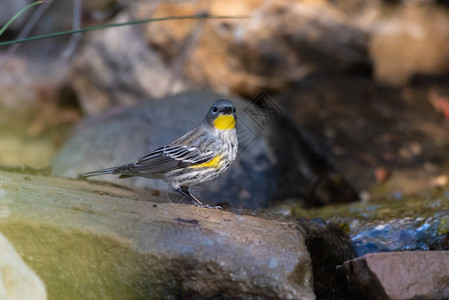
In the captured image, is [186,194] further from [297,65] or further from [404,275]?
[297,65]

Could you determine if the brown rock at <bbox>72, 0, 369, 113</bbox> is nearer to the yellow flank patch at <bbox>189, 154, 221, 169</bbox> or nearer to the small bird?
the small bird

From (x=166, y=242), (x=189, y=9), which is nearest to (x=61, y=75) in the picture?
(x=189, y=9)

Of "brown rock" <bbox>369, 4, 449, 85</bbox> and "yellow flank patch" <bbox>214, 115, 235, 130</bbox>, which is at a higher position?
"brown rock" <bbox>369, 4, 449, 85</bbox>

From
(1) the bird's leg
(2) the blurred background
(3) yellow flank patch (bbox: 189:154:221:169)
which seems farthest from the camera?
(2) the blurred background

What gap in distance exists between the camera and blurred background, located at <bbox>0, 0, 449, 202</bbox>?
8.48 meters

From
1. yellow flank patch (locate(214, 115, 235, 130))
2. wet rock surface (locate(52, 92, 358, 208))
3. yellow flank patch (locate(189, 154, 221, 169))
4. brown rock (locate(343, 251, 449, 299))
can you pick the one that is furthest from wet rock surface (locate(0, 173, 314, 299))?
wet rock surface (locate(52, 92, 358, 208))

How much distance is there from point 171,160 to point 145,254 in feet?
3.85

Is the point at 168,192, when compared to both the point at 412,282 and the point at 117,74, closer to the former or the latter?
the point at 412,282

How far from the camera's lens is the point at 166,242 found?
3215mm

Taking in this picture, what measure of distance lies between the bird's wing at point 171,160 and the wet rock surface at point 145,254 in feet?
2.48

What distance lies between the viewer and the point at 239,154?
19.7 ft

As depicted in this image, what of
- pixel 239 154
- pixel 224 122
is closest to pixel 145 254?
pixel 224 122

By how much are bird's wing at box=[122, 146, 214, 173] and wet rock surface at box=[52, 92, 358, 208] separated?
1.37 metres

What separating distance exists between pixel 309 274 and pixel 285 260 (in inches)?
6.8
